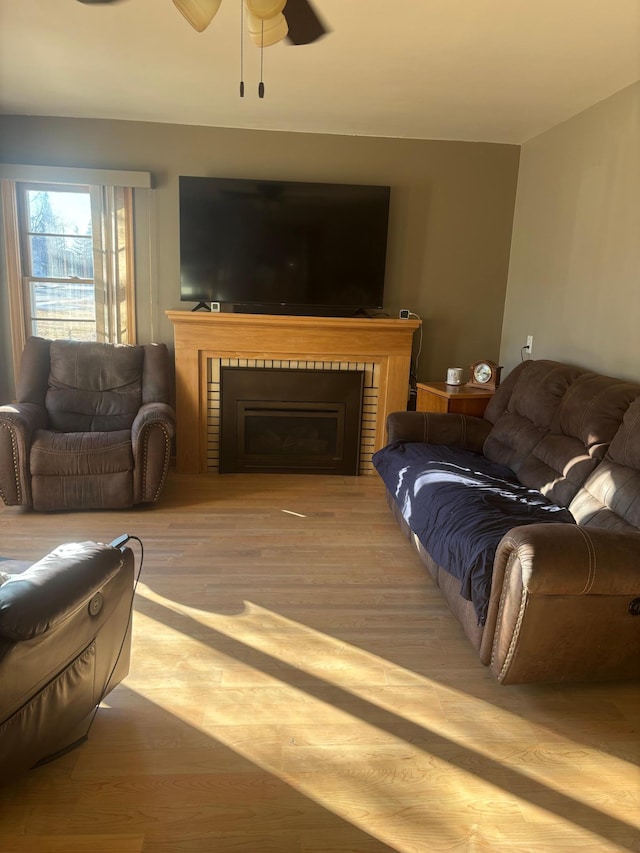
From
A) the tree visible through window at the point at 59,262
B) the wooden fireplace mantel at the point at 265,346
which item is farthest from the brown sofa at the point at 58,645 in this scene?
the tree visible through window at the point at 59,262

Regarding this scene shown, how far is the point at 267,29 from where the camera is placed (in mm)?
2316

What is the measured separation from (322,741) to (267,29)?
2.65m

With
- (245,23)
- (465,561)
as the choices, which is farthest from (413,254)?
(465,561)

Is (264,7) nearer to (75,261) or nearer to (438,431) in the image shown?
(438,431)

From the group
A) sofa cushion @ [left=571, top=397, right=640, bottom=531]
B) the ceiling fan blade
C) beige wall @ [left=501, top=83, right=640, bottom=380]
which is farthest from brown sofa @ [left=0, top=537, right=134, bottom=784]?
beige wall @ [left=501, top=83, right=640, bottom=380]

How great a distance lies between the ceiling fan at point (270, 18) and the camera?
2033mm

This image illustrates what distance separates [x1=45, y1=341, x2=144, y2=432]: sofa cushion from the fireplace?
66 centimetres

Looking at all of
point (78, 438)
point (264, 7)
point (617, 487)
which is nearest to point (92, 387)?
point (78, 438)

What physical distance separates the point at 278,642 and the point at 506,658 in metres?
0.85

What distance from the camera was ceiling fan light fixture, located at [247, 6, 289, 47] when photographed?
7.41ft

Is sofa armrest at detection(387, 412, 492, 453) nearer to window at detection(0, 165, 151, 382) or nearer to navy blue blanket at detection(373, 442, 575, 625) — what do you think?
navy blue blanket at detection(373, 442, 575, 625)

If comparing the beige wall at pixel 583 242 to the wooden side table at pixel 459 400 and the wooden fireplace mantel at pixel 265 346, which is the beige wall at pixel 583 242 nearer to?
the wooden side table at pixel 459 400

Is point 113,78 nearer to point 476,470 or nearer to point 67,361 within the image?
point 67,361

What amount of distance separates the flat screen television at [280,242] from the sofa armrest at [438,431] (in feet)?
4.05
